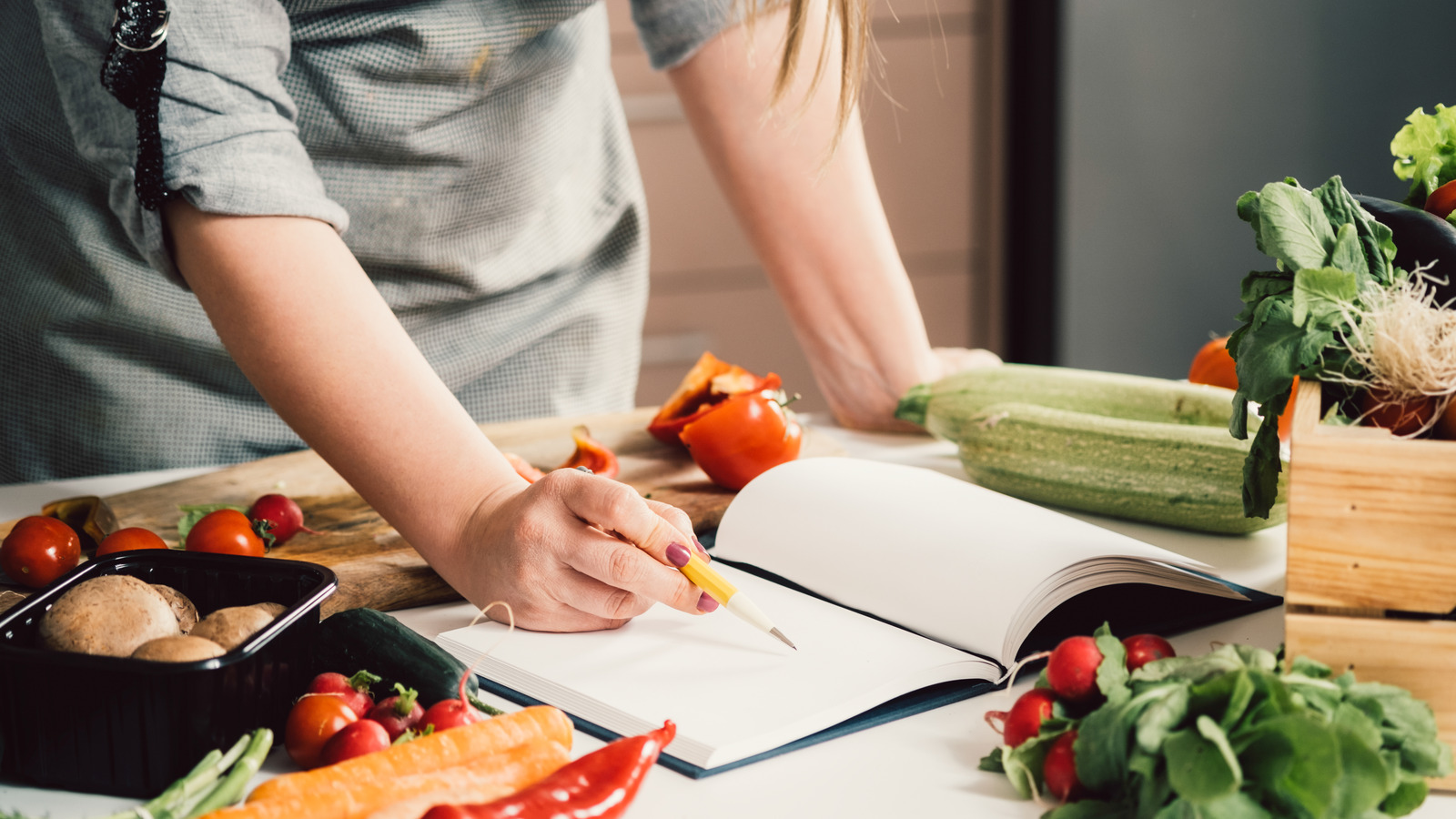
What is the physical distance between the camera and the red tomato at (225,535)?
1.01 meters

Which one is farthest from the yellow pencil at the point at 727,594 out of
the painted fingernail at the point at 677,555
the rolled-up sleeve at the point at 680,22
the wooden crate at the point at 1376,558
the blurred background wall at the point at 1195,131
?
the blurred background wall at the point at 1195,131

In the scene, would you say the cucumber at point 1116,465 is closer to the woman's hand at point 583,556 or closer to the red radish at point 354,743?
the woman's hand at point 583,556

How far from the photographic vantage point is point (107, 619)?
0.66 metres

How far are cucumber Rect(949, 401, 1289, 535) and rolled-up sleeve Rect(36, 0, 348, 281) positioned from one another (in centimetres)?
66

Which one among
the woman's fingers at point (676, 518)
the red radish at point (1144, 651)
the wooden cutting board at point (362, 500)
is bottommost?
the wooden cutting board at point (362, 500)

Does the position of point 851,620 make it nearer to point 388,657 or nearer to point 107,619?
point 388,657

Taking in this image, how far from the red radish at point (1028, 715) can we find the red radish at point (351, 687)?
376mm

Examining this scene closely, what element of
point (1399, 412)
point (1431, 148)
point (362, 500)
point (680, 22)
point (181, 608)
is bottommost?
point (362, 500)

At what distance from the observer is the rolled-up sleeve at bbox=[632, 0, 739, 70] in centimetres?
140

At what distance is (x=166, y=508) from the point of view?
1.18 m

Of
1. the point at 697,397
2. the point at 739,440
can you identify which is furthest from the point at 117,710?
the point at 697,397

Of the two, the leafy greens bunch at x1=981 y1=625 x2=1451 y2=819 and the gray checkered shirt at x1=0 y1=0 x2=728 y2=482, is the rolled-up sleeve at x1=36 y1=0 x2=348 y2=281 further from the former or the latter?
the leafy greens bunch at x1=981 y1=625 x2=1451 y2=819

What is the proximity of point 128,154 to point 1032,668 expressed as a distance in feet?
2.62

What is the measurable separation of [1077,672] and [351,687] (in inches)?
17.0
